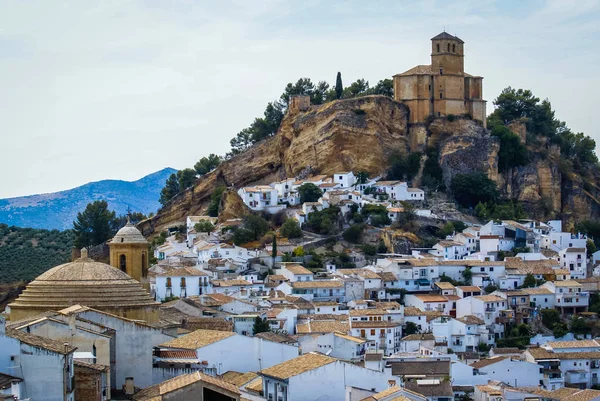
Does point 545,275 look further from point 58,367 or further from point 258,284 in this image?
point 58,367

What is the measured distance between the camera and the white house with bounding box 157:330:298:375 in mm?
36312

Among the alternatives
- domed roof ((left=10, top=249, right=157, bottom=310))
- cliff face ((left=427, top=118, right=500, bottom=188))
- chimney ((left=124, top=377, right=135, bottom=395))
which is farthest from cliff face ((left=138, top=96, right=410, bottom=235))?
chimney ((left=124, top=377, right=135, bottom=395))

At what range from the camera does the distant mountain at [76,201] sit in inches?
5470

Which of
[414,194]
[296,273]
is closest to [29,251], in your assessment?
[296,273]

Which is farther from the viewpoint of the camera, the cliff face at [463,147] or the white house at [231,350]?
the cliff face at [463,147]

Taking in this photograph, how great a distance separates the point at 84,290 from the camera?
36.5 metres

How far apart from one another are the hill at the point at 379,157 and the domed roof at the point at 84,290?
41.6 metres

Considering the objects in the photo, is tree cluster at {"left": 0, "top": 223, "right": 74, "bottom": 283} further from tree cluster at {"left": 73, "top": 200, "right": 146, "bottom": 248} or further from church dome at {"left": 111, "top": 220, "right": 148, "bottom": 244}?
church dome at {"left": 111, "top": 220, "right": 148, "bottom": 244}

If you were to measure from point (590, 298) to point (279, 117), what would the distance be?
30902 millimetres

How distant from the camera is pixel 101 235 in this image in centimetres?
7494

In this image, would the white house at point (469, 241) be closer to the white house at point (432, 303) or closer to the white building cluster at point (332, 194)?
the white building cluster at point (332, 194)

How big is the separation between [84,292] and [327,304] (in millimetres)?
22025

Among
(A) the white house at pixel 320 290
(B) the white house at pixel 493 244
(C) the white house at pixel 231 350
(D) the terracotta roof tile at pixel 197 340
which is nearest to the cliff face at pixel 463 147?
(B) the white house at pixel 493 244

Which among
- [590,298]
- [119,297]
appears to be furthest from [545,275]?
[119,297]
